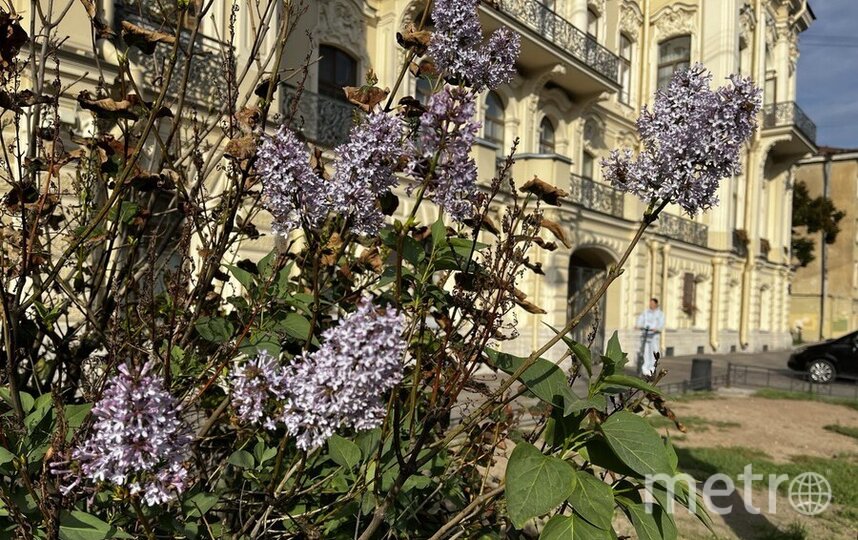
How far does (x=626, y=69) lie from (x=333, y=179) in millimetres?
20882

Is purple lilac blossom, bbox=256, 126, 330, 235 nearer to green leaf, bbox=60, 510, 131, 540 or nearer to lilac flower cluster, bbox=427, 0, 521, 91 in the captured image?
lilac flower cluster, bbox=427, 0, 521, 91

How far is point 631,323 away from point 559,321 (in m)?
4.37

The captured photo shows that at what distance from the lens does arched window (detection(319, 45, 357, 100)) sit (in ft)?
36.0

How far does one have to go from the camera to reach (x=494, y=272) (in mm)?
1492

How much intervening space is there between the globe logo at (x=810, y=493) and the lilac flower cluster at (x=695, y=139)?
4530mm

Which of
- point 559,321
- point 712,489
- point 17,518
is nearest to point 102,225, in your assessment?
point 17,518

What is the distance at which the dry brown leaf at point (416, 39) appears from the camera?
5.30 ft

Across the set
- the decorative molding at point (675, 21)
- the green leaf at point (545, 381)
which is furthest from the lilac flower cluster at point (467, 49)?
the decorative molding at point (675, 21)

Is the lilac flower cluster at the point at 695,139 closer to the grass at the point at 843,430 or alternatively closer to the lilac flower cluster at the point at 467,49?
the lilac flower cluster at the point at 467,49

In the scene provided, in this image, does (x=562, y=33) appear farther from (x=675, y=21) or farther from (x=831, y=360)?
(x=831, y=360)

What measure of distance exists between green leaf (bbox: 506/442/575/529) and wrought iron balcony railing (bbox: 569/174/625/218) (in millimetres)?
13918

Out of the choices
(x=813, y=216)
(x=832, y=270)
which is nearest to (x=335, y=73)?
(x=813, y=216)

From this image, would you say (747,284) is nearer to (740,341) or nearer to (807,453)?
(740,341)

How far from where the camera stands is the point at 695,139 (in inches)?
50.9
